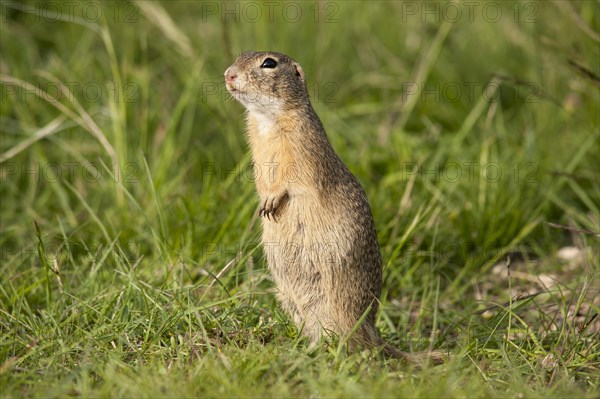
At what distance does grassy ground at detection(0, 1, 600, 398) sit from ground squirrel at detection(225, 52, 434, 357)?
196mm

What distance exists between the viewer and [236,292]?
442 centimetres

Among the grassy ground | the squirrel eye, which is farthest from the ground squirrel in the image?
the grassy ground

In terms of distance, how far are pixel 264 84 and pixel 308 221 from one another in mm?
728

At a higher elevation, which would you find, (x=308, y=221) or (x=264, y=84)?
(x=264, y=84)

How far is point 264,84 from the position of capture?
4336 mm

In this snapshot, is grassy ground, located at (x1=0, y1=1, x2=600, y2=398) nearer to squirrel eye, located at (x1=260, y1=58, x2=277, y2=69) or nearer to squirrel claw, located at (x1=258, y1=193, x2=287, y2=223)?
squirrel claw, located at (x1=258, y1=193, x2=287, y2=223)

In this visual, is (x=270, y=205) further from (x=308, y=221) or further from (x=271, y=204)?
(x=308, y=221)

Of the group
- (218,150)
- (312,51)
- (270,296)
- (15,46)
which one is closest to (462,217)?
(270,296)

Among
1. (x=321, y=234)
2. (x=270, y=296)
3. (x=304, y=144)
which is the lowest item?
(x=270, y=296)

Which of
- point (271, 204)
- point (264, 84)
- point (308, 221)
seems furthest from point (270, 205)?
point (264, 84)

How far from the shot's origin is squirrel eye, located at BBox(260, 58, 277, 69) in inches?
172

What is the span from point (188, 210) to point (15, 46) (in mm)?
2979

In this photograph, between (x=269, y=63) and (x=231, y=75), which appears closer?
(x=231, y=75)

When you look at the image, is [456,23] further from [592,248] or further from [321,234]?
[321,234]
